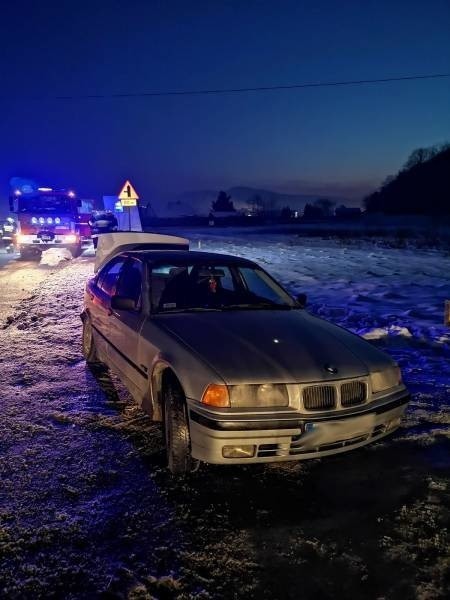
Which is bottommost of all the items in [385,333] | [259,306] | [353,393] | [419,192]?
[385,333]

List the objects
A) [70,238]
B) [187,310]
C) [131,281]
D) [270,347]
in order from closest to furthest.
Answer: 1. [270,347]
2. [187,310]
3. [131,281]
4. [70,238]

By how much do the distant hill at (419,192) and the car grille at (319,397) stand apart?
5486 centimetres

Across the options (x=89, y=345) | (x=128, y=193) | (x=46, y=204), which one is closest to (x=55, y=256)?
(x=46, y=204)

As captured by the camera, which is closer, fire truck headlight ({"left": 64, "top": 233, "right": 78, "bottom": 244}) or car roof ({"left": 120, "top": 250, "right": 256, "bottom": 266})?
car roof ({"left": 120, "top": 250, "right": 256, "bottom": 266})

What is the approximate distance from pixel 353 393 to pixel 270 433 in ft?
2.17

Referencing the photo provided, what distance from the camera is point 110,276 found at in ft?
18.5

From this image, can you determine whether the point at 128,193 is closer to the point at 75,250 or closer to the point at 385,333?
the point at 75,250

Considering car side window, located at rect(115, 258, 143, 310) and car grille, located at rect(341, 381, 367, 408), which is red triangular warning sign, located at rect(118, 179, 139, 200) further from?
car grille, located at rect(341, 381, 367, 408)

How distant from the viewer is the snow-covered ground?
8.13ft

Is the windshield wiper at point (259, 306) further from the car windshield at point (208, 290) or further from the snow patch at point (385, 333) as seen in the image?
the snow patch at point (385, 333)

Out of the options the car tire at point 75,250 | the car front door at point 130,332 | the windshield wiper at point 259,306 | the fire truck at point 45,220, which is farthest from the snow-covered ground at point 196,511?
the car tire at point 75,250

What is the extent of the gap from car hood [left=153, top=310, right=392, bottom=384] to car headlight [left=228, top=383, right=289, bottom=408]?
0.15 feet

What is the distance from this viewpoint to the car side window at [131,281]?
15.5 ft

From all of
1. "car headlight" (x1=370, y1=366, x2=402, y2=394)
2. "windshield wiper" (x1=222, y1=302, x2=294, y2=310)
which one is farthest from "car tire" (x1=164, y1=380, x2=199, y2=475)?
"car headlight" (x1=370, y1=366, x2=402, y2=394)
